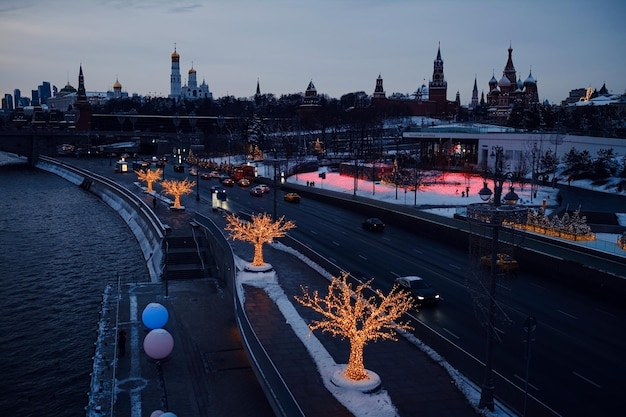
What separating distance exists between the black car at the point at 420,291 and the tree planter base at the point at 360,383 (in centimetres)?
812

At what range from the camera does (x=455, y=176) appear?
73.0 metres

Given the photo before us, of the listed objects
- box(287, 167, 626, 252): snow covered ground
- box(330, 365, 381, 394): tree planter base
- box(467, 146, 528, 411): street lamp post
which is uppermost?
box(467, 146, 528, 411): street lamp post

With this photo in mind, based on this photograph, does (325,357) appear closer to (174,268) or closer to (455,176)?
(174,268)

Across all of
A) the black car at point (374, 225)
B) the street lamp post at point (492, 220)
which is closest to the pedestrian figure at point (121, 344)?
the street lamp post at point (492, 220)

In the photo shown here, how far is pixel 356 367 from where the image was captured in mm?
16781

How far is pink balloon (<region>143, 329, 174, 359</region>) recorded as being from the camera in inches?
818

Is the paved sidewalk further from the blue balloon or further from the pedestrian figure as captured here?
the blue balloon

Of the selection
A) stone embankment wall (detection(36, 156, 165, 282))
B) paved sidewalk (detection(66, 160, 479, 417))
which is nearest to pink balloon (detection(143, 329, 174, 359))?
paved sidewalk (detection(66, 160, 479, 417))

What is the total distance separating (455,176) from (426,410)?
2373 inches

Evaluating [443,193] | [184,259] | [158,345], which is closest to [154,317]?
[158,345]

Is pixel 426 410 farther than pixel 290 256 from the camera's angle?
No

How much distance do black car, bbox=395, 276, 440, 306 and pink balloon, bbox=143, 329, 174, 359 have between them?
10242mm

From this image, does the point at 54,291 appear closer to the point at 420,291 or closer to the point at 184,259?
the point at 184,259

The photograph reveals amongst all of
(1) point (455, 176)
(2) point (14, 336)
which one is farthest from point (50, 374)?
(1) point (455, 176)
